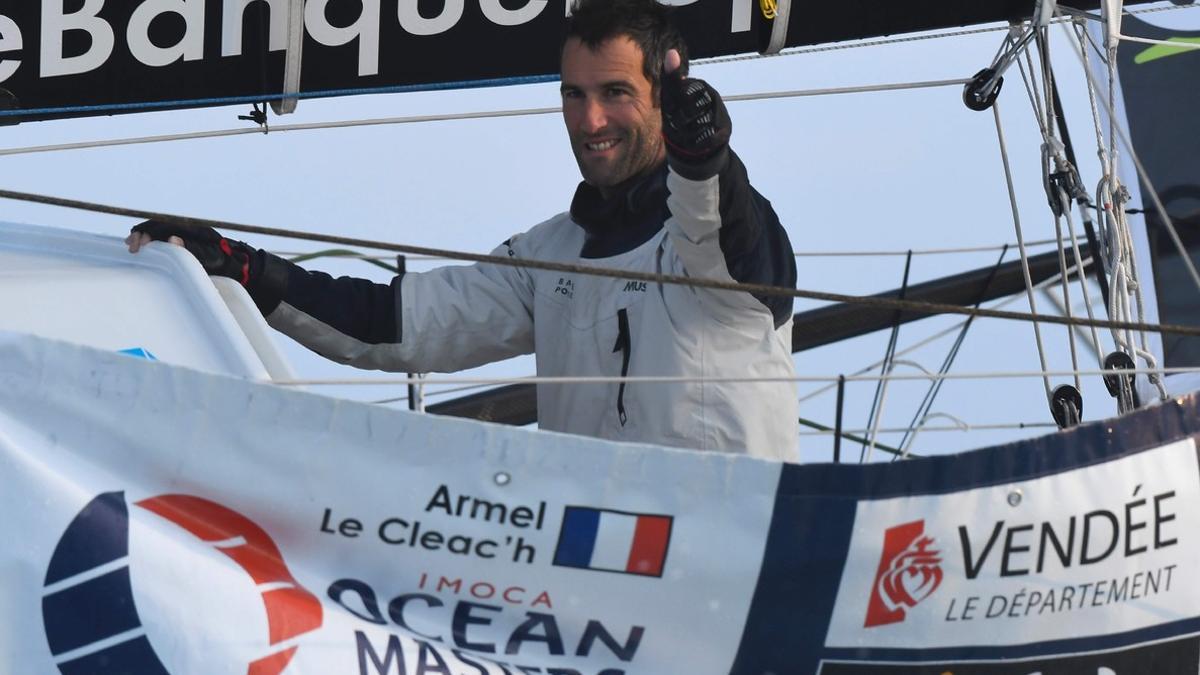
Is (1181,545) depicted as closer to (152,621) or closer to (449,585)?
(449,585)

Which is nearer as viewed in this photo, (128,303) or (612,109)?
(128,303)

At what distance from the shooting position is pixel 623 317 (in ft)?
7.57

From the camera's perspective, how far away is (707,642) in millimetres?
1871

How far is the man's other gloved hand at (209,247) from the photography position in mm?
2266

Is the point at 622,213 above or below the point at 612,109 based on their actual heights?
below

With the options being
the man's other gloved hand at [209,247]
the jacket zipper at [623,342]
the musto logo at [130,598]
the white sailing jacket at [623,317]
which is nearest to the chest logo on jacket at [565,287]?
the white sailing jacket at [623,317]

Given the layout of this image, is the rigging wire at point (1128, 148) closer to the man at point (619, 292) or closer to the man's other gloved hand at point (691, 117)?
the man at point (619, 292)

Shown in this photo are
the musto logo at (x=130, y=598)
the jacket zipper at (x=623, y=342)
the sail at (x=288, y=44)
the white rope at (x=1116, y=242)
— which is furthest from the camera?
the sail at (x=288, y=44)

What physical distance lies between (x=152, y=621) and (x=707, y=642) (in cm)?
53

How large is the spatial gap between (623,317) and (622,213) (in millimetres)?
A: 153

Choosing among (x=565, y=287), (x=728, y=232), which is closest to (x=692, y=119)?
(x=728, y=232)

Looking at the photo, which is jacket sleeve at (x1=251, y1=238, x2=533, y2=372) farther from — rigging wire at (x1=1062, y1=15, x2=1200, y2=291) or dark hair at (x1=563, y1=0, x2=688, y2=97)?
Result: rigging wire at (x1=1062, y1=15, x2=1200, y2=291)

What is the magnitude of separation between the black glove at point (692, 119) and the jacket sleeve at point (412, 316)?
0.54 metres

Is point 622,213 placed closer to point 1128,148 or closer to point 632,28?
point 632,28
